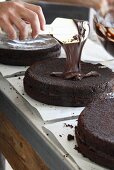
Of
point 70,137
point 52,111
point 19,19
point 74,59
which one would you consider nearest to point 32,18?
point 19,19

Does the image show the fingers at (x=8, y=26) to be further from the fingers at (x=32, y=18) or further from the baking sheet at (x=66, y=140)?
the baking sheet at (x=66, y=140)

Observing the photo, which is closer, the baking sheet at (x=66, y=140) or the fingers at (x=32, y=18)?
the baking sheet at (x=66, y=140)

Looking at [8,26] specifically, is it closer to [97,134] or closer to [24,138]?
[24,138]

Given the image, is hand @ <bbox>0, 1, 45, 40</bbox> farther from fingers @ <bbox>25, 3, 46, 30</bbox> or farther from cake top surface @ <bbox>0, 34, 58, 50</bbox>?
cake top surface @ <bbox>0, 34, 58, 50</bbox>

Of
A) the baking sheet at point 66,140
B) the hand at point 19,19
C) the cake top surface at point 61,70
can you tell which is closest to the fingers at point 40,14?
the hand at point 19,19

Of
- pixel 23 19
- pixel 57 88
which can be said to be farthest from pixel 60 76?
pixel 23 19

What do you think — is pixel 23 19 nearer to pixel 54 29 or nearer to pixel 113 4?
pixel 54 29

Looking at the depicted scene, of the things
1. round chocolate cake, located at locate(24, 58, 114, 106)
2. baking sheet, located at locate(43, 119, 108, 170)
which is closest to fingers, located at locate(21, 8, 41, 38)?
round chocolate cake, located at locate(24, 58, 114, 106)
